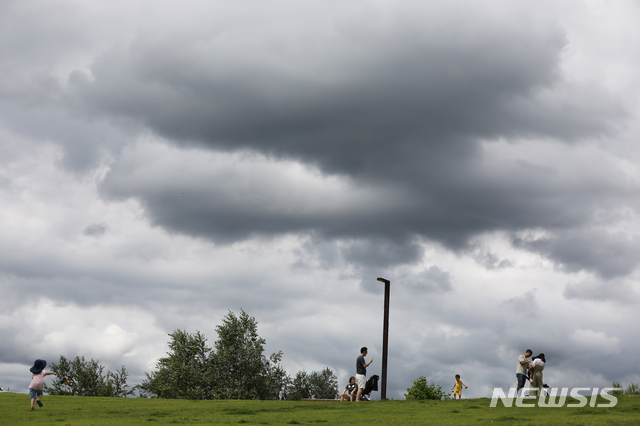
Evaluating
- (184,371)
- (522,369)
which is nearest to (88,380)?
(184,371)

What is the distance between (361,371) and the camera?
79.4 feet

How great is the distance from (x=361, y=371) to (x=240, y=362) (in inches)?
1429

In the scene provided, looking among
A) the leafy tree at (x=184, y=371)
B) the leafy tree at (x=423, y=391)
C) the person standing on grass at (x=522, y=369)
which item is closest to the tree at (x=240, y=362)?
the leafy tree at (x=184, y=371)

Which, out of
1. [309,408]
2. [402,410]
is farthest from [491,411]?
[309,408]

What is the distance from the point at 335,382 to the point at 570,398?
8342 cm

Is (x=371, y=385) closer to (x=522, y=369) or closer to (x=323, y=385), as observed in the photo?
(x=522, y=369)

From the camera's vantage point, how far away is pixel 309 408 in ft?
71.7

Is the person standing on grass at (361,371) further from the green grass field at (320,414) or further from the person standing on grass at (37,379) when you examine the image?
the person standing on grass at (37,379)

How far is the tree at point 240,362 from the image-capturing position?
186 ft

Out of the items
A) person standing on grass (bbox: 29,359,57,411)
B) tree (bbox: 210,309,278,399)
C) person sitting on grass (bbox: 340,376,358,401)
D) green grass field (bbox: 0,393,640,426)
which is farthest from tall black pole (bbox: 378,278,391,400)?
tree (bbox: 210,309,278,399)

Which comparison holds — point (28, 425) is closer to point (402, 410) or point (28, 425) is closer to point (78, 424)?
point (78, 424)

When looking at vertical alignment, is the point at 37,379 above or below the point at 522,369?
below

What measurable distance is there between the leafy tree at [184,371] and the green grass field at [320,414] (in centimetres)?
3279

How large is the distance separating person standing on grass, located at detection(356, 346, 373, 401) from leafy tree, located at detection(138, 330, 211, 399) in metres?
34.6
